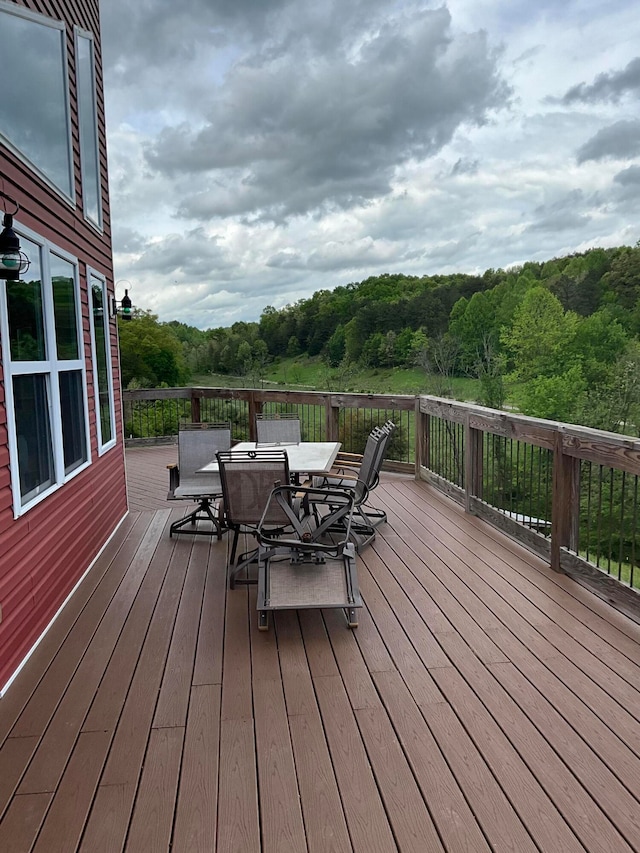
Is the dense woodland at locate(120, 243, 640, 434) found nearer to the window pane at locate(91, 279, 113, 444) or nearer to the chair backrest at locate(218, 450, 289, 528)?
the window pane at locate(91, 279, 113, 444)

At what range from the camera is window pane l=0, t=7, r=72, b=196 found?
3.07m

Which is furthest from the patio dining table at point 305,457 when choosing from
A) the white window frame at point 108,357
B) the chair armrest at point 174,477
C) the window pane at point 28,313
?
the window pane at point 28,313

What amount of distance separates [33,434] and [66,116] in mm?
2459

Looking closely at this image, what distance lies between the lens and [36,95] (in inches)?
139

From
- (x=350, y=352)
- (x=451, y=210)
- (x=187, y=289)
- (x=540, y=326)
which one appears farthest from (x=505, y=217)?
(x=187, y=289)

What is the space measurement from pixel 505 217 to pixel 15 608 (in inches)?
1697

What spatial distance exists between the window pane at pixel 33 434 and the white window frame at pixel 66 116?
46.0 inches

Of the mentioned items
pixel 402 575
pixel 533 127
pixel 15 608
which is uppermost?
pixel 533 127

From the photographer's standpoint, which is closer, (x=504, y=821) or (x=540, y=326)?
(x=504, y=821)

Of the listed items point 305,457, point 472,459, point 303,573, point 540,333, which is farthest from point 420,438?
point 540,333

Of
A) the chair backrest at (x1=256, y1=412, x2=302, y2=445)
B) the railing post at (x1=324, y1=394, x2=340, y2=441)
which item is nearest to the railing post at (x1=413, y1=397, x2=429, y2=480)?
the railing post at (x1=324, y1=394, x2=340, y2=441)

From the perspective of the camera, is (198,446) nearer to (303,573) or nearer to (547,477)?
(303,573)

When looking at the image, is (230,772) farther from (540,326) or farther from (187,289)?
(540,326)

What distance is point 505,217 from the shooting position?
4031 cm
